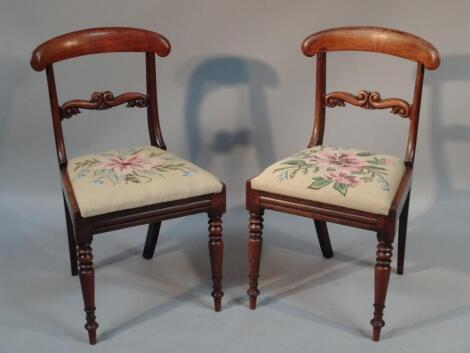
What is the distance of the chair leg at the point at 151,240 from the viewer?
97.2 inches

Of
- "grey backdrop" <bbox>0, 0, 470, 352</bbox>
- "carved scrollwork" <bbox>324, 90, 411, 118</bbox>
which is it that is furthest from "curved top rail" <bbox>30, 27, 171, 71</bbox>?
"carved scrollwork" <bbox>324, 90, 411, 118</bbox>

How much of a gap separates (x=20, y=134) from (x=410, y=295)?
1.66 m

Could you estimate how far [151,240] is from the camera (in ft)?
8.14

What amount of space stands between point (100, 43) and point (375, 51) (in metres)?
0.88

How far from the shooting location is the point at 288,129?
9.47 feet

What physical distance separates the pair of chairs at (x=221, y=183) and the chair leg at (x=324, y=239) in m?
0.25

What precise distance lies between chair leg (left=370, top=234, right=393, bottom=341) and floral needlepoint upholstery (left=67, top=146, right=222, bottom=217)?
49 cm

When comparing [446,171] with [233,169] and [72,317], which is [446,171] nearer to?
[233,169]

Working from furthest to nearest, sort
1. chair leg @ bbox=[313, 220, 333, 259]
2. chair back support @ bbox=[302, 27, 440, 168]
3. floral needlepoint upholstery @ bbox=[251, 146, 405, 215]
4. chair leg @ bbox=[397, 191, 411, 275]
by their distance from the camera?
chair leg @ bbox=[313, 220, 333, 259] < chair leg @ bbox=[397, 191, 411, 275] < chair back support @ bbox=[302, 27, 440, 168] < floral needlepoint upholstery @ bbox=[251, 146, 405, 215]

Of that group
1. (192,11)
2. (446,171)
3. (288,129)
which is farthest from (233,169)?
(446,171)

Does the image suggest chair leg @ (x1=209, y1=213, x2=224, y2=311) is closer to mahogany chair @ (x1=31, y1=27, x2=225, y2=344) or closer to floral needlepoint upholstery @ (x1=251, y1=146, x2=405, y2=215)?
mahogany chair @ (x1=31, y1=27, x2=225, y2=344)

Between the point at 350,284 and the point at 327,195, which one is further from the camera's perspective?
the point at 350,284

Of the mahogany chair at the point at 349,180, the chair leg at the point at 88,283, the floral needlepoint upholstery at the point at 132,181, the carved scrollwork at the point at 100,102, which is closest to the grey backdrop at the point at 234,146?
the chair leg at the point at 88,283

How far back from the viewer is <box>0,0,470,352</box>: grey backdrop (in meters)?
2.23
